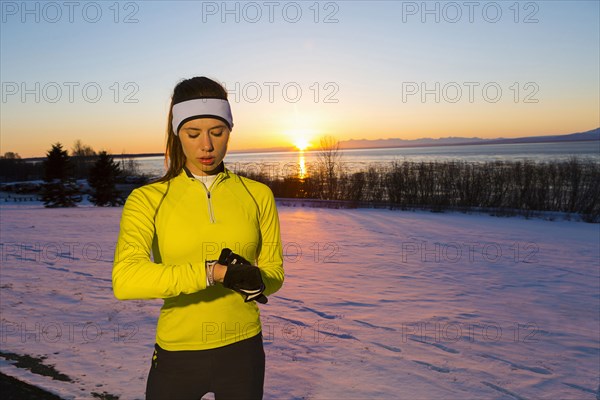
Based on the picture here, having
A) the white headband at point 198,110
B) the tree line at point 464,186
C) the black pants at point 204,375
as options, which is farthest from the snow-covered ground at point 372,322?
the tree line at point 464,186

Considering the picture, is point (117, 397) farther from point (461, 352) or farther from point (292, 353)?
point (461, 352)

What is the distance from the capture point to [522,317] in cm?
731

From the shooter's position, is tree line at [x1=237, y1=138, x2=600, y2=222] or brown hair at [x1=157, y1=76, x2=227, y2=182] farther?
tree line at [x1=237, y1=138, x2=600, y2=222]

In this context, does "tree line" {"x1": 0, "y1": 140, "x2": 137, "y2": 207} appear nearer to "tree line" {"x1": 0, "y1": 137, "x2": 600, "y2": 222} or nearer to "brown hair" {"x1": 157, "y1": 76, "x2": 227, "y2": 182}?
"tree line" {"x1": 0, "y1": 137, "x2": 600, "y2": 222}

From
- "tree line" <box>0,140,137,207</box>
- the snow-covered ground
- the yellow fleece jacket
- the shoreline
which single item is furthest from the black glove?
"tree line" <box>0,140,137,207</box>

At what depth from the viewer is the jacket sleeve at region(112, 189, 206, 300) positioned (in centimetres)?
168

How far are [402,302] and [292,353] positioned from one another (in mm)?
3138

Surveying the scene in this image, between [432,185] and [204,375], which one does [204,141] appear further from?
[432,185]

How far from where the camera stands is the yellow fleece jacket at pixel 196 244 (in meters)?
1.82

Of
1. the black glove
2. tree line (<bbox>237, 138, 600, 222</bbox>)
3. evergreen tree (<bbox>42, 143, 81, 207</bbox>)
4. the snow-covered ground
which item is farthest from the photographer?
evergreen tree (<bbox>42, 143, 81, 207</bbox>)

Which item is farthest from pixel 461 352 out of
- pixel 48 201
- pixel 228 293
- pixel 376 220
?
pixel 48 201

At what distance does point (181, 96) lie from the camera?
200cm

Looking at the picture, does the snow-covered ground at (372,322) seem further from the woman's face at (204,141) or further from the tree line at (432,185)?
the tree line at (432,185)

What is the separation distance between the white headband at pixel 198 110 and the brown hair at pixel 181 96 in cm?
5
